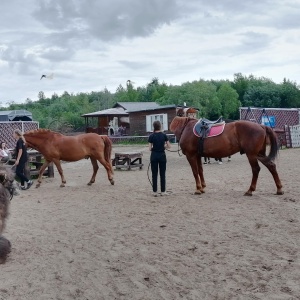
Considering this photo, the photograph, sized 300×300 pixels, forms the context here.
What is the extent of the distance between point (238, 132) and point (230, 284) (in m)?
6.58

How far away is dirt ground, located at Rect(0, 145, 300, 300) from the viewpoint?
4.77m

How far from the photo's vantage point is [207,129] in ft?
37.5

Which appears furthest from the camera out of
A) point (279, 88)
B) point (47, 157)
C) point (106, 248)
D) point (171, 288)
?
point (279, 88)

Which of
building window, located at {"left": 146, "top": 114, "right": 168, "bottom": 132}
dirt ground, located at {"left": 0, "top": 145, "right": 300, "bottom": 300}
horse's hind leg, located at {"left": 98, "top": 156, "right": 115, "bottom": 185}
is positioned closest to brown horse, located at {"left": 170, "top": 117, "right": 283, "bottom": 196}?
dirt ground, located at {"left": 0, "top": 145, "right": 300, "bottom": 300}

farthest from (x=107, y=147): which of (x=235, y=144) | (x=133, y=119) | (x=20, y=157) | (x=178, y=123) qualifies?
(x=133, y=119)

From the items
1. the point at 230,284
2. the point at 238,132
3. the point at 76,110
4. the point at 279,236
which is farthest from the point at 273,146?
the point at 76,110

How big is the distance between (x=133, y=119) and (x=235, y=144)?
36068 millimetres

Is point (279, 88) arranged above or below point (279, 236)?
above

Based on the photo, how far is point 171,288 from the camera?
186 inches

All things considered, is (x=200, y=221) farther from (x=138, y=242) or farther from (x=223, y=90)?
(x=223, y=90)

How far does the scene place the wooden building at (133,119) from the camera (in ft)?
137

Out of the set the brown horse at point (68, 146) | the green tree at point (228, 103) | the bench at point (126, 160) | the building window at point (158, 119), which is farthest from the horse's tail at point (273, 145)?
the green tree at point (228, 103)

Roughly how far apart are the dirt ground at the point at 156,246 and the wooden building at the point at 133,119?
1186 inches

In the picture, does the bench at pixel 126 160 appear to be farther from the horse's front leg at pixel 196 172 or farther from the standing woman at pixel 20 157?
the horse's front leg at pixel 196 172
